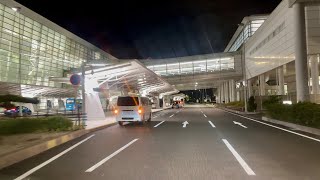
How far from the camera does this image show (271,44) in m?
51.8

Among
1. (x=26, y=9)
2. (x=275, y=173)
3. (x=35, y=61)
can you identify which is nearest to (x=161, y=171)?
(x=275, y=173)

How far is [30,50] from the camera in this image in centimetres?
5191

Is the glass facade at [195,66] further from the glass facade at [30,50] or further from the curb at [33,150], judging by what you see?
the curb at [33,150]

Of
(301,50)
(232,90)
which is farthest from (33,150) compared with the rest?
(232,90)

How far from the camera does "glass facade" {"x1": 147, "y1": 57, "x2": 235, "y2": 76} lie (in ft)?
266

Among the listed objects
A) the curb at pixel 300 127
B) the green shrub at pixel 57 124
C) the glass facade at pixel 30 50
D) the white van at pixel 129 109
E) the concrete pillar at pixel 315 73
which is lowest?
the curb at pixel 300 127

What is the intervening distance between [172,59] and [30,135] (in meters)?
66.0

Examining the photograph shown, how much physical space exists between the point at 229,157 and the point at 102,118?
22.3 m

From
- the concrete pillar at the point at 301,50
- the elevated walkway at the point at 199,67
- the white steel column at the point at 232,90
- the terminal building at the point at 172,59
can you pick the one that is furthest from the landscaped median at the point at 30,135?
the white steel column at the point at 232,90

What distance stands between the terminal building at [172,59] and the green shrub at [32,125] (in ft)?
31.4

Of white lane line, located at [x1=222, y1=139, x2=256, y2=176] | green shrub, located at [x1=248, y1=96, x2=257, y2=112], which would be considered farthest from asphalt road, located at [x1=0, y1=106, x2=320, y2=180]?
green shrub, located at [x1=248, y1=96, x2=257, y2=112]

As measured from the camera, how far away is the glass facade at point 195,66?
266 ft

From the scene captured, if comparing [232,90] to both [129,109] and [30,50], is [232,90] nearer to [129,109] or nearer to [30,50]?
[30,50]

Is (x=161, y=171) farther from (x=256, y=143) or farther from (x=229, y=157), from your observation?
(x=256, y=143)
